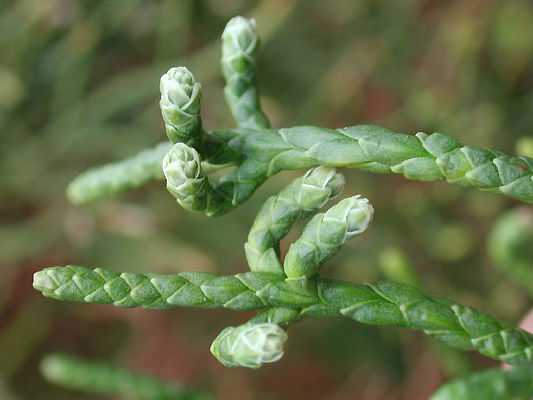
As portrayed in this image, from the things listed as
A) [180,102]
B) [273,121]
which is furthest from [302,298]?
[273,121]

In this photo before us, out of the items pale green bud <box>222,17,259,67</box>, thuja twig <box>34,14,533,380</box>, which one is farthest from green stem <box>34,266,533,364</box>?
pale green bud <box>222,17,259,67</box>

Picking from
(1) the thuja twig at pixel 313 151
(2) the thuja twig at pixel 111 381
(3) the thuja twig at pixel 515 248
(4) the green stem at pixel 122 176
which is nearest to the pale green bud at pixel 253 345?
(1) the thuja twig at pixel 313 151

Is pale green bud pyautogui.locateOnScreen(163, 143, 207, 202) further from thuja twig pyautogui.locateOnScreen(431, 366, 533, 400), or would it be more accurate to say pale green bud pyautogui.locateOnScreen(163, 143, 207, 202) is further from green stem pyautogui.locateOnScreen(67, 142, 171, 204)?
thuja twig pyautogui.locateOnScreen(431, 366, 533, 400)

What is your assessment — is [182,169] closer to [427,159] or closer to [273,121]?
[427,159]

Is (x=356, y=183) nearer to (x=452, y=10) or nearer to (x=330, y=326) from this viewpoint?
(x=330, y=326)

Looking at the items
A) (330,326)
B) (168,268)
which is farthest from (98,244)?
(330,326)

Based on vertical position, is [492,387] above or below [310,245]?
below
